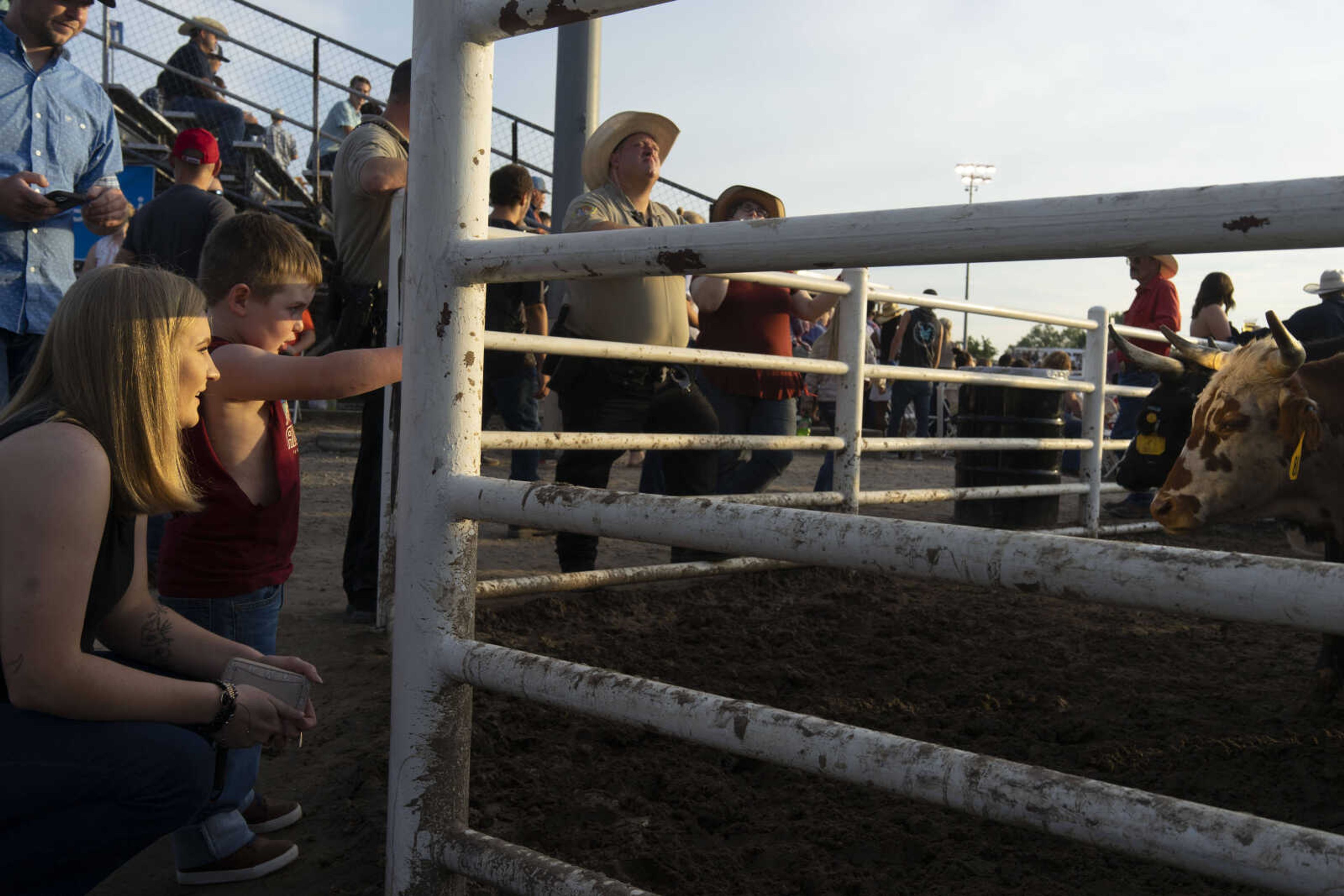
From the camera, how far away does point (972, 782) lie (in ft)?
3.25

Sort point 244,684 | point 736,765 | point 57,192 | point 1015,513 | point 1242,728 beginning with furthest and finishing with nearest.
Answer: point 1015,513 → point 57,192 → point 1242,728 → point 736,765 → point 244,684

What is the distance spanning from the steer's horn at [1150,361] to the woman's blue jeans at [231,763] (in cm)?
372

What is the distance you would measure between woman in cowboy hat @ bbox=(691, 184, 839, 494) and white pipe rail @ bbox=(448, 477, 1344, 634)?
3097mm

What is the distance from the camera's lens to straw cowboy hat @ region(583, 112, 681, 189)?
12.5 ft

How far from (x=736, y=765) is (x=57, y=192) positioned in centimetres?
243

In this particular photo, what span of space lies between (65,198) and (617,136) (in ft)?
5.91

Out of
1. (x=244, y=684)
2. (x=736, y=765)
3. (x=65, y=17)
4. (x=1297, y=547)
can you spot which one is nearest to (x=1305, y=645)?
(x=1297, y=547)

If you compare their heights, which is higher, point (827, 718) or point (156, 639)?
point (156, 639)

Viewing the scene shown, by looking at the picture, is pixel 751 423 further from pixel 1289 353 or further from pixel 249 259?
pixel 249 259

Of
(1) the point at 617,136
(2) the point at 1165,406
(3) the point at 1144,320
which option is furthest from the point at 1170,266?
(1) the point at 617,136

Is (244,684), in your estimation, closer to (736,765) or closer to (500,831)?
(500,831)

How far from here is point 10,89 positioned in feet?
9.76

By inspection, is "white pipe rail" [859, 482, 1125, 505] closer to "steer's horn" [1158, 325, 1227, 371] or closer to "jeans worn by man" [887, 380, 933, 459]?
"steer's horn" [1158, 325, 1227, 371]

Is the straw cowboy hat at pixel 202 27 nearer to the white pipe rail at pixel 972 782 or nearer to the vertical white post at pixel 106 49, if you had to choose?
the vertical white post at pixel 106 49
